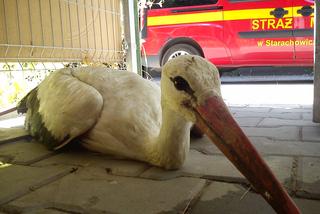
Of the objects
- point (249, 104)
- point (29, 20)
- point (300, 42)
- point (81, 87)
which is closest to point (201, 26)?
point (300, 42)

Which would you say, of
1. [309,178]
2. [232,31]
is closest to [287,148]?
[309,178]

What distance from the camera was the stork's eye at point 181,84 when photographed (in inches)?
70.6

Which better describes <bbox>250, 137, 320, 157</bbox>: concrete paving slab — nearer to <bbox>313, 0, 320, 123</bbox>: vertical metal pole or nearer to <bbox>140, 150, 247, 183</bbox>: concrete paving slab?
<bbox>140, 150, 247, 183</bbox>: concrete paving slab

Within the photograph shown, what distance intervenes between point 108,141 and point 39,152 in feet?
2.14

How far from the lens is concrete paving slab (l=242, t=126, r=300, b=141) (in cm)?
297

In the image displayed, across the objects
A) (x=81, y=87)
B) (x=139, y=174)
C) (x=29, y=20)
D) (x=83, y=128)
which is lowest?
(x=139, y=174)

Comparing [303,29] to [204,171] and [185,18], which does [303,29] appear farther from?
[204,171]

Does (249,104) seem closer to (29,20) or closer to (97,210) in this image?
(29,20)

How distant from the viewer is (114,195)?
186 cm

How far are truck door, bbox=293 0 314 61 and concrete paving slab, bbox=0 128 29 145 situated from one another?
20.0 feet

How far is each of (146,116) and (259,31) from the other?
6.24m

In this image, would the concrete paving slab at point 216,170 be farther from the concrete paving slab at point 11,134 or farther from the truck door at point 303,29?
the truck door at point 303,29

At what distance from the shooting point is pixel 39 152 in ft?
9.13

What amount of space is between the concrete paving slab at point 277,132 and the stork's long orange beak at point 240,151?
1449mm
